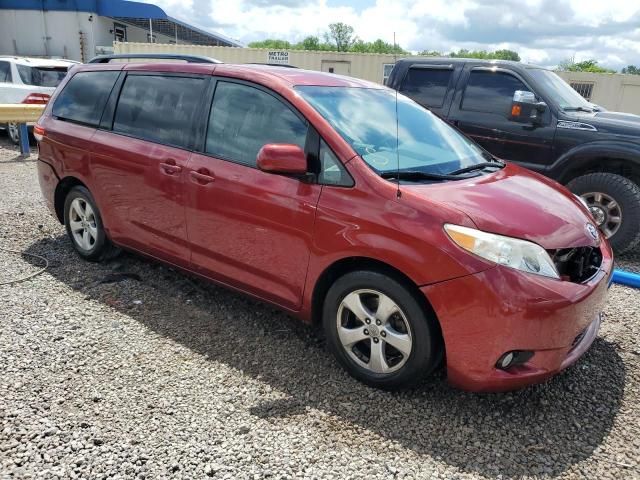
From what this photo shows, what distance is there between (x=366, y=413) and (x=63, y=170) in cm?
347

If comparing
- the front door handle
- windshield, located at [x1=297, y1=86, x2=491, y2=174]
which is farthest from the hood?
the front door handle

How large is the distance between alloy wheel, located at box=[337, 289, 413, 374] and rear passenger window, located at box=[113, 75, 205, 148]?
5.52 ft

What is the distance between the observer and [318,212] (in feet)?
9.87

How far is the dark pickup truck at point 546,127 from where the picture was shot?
17.5ft

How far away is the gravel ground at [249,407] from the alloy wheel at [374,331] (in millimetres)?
190

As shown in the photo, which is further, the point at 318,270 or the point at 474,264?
the point at 318,270

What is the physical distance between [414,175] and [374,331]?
92 centimetres

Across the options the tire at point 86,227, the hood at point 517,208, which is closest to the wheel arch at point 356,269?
the hood at point 517,208

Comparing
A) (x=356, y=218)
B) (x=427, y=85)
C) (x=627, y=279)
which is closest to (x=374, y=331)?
(x=356, y=218)

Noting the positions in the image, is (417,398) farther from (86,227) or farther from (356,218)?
(86,227)

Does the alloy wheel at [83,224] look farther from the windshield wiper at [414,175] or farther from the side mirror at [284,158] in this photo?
the windshield wiper at [414,175]

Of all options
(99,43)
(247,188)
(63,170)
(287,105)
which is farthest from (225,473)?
(99,43)

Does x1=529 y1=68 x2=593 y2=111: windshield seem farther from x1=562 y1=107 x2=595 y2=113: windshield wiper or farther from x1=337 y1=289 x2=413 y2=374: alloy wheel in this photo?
x1=337 y1=289 x2=413 y2=374: alloy wheel

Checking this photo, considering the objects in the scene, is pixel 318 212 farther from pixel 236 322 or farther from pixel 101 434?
pixel 101 434
